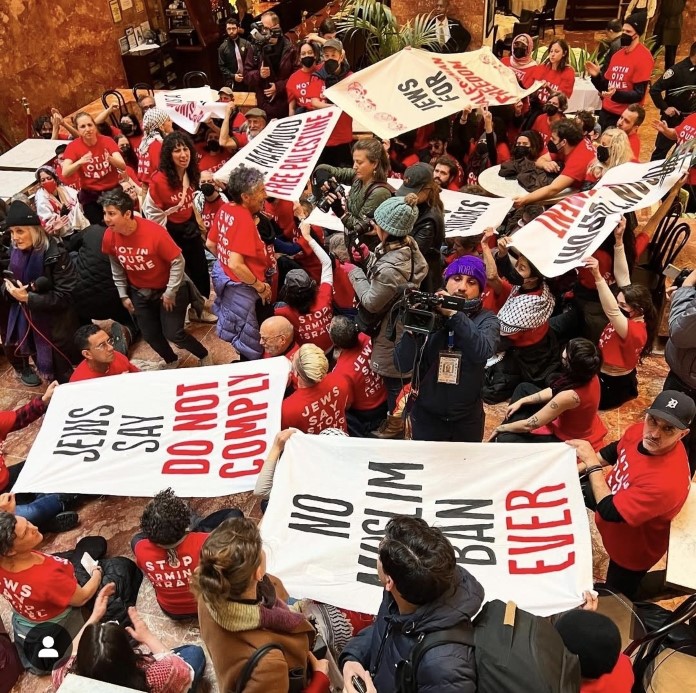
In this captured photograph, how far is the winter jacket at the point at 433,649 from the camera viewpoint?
6.35 ft

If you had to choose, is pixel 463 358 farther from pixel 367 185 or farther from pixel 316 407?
pixel 367 185

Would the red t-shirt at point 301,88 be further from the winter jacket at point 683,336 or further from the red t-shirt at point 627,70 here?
the winter jacket at point 683,336

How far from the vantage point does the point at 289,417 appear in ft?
12.4

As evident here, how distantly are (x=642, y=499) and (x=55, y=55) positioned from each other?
10168 millimetres

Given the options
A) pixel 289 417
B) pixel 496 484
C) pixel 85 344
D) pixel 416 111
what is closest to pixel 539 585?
pixel 496 484

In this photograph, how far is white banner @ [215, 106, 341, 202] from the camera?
17.9ft

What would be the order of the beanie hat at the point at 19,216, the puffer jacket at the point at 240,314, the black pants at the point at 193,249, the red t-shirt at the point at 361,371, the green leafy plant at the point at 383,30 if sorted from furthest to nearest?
the green leafy plant at the point at 383,30
the black pants at the point at 193,249
the puffer jacket at the point at 240,314
the beanie hat at the point at 19,216
the red t-shirt at the point at 361,371

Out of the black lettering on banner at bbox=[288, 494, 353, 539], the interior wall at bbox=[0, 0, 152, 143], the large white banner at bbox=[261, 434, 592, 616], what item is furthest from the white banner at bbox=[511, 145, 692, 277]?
the interior wall at bbox=[0, 0, 152, 143]

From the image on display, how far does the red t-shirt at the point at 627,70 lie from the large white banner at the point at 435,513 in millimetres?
5730

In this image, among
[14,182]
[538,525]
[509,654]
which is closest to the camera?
[509,654]

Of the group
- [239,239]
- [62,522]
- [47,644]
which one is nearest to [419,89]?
[239,239]

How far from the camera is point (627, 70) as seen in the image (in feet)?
25.1

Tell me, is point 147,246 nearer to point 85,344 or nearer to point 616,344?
point 85,344

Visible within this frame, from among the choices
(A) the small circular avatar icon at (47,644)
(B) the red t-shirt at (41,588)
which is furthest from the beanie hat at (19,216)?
(A) the small circular avatar icon at (47,644)
